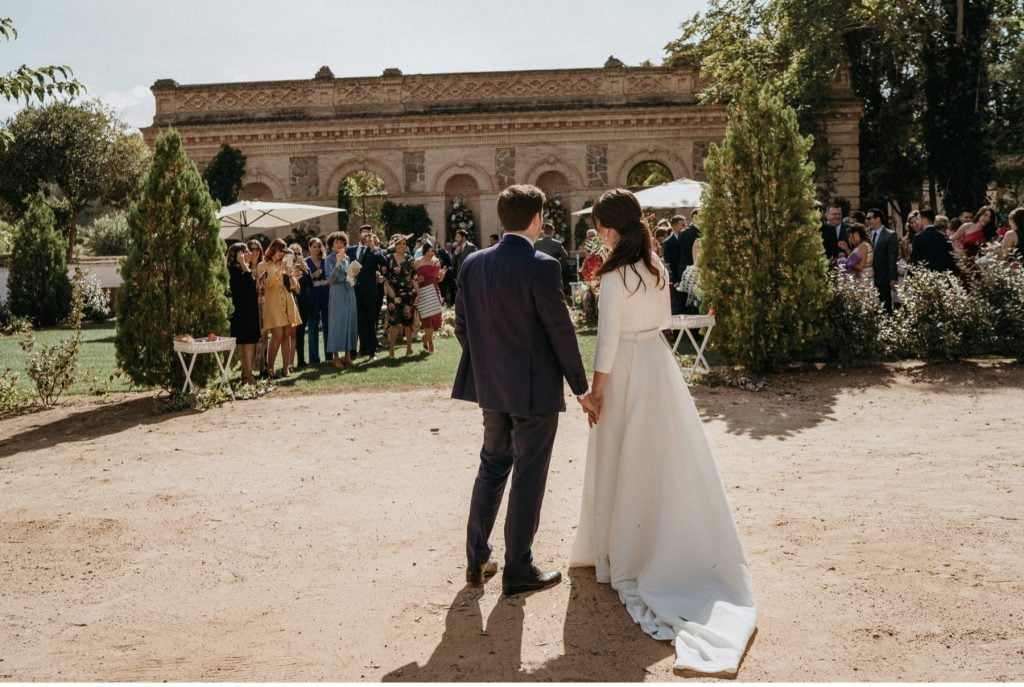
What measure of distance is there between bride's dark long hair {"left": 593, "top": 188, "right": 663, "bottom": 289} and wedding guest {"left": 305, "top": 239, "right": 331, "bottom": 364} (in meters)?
10.1

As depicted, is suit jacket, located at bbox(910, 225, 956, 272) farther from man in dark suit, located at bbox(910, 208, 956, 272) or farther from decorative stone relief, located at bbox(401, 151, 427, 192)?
decorative stone relief, located at bbox(401, 151, 427, 192)

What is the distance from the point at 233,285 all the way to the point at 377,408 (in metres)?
3.16

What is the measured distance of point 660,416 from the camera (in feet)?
14.4

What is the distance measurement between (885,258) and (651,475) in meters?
9.59

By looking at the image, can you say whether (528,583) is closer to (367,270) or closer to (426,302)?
(367,270)

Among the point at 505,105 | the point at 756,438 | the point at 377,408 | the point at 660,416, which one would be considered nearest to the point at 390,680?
the point at 660,416

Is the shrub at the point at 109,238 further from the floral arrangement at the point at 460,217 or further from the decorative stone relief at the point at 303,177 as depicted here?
the floral arrangement at the point at 460,217

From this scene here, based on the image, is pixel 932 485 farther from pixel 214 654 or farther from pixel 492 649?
pixel 214 654

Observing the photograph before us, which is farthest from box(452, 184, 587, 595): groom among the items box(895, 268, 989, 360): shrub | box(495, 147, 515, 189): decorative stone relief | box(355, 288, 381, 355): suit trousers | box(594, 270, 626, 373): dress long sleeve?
box(495, 147, 515, 189): decorative stone relief

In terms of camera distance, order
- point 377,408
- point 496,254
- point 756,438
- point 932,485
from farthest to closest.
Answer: point 377,408 < point 756,438 < point 932,485 < point 496,254

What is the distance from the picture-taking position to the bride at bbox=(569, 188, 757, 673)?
429 centimetres

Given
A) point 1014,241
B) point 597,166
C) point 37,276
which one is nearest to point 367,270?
point 1014,241

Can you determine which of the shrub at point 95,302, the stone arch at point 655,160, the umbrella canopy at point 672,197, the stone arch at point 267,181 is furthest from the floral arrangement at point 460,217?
the umbrella canopy at point 672,197

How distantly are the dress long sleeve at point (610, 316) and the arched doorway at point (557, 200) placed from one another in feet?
79.4
